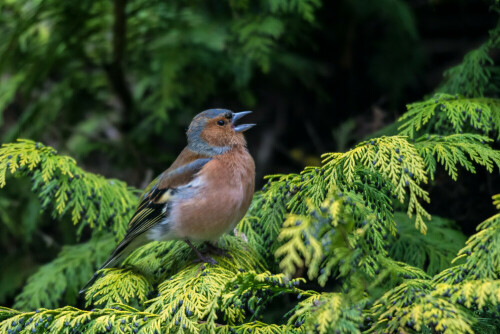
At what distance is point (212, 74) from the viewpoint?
5090mm

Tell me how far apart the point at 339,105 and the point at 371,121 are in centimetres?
77

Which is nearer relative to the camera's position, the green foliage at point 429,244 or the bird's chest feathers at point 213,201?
the bird's chest feathers at point 213,201

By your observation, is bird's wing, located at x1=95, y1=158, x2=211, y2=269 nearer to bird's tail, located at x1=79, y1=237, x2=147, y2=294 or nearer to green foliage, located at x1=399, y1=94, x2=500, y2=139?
bird's tail, located at x1=79, y1=237, x2=147, y2=294

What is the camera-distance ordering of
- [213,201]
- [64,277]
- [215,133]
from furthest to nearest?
[64,277] < [215,133] < [213,201]

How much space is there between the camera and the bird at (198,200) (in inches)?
120

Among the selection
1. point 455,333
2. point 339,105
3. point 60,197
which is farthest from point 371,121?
point 455,333

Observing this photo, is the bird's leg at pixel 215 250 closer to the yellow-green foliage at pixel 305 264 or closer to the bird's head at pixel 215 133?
the yellow-green foliage at pixel 305 264

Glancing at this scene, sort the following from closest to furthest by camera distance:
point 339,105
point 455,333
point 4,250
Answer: point 455,333, point 4,250, point 339,105

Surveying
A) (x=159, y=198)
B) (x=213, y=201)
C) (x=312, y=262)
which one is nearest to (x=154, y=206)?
(x=159, y=198)

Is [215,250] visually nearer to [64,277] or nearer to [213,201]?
[213,201]

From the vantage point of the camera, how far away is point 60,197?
10.3 ft

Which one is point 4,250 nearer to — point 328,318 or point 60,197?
point 60,197

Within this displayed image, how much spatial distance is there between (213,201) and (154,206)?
1.44ft

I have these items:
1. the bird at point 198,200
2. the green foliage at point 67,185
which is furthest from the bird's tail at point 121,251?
the green foliage at point 67,185
